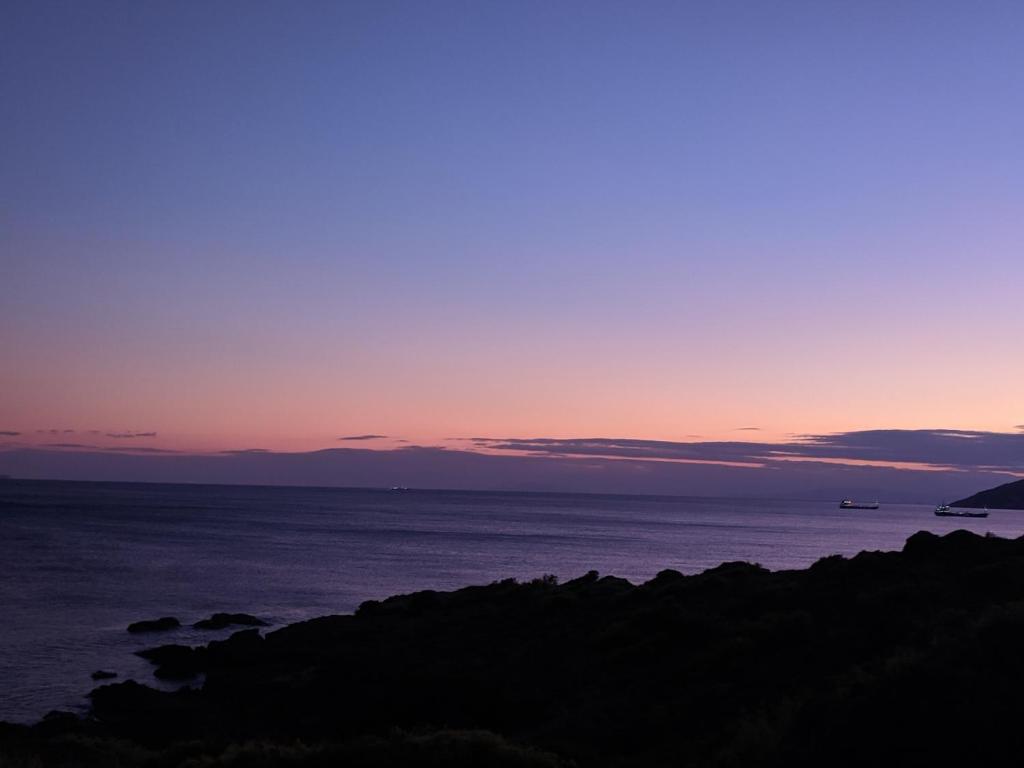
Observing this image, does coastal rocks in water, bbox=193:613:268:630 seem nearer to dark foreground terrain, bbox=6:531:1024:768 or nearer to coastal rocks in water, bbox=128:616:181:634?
coastal rocks in water, bbox=128:616:181:634

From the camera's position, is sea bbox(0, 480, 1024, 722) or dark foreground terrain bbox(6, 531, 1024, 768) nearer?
dark foreground terrain bbox(6, 531, 1024, 768)

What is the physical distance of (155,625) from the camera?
4519 cm

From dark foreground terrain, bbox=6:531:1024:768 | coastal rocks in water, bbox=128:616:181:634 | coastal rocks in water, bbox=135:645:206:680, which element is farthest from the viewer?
coastal rocks in water, bbox=128:616:181:634

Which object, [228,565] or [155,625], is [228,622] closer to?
[155,625]

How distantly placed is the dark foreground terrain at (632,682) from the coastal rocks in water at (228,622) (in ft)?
23.5

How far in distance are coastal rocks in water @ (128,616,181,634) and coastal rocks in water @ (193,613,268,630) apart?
1107 mm

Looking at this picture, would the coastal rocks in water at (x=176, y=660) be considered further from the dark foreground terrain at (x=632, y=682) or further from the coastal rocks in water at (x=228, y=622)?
the coastal rocks in water at (x=228, y=622)

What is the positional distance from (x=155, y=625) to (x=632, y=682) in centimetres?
2795

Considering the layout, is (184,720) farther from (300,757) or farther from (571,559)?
(571,559)

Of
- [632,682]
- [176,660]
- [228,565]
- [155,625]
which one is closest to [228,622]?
[155,625]

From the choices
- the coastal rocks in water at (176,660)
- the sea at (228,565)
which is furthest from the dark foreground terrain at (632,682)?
the sea at (228,565)

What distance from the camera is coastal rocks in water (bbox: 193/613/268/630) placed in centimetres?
4650

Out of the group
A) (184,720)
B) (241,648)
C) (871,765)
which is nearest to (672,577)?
(241,648)

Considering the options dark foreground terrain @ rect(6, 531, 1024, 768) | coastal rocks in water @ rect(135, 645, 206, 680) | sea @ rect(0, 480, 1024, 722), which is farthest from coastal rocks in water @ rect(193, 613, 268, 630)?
coastal rocks in water @ rect(135, 645, 206, 680)
